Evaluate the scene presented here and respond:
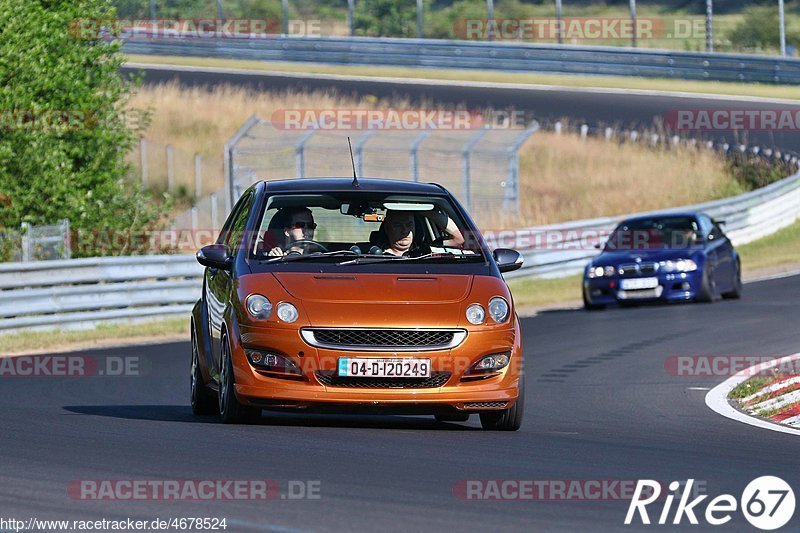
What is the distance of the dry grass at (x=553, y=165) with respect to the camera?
34.8 m

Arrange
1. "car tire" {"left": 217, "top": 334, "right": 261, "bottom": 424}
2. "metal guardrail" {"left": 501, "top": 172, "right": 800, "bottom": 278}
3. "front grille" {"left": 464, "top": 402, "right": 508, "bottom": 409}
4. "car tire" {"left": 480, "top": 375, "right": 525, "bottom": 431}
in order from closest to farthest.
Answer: "front grille" {"left": 464, "top": 402, "right": 508, "bottom": 409}
"car tire" {"left": 217, "top": 334, "right": 261, "bottom": 424}
"car tire" {"left": 480, "top": 375, "right": 525, "bottom": 431}
"metal guardrail" {"left": 501, "top": 172, "right": 800, "bottom": 278}

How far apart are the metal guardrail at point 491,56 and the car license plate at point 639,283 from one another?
24562mm

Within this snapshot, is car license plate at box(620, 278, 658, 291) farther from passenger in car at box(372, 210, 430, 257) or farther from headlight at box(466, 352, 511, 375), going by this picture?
headlight at box(466, 352, 511, 375)

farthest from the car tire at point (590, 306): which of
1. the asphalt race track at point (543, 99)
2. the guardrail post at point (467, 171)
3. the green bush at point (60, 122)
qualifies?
the asphalt race track at point (543, 99)

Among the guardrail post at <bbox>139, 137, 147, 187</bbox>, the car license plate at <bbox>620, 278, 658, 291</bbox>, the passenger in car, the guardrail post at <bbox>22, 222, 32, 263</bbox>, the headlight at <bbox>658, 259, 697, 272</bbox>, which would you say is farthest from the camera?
the guardrail post at <bbox>139, 137, 147, 187</bbox>

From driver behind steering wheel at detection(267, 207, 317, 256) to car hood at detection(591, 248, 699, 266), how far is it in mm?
12152

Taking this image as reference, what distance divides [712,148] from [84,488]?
109 ft

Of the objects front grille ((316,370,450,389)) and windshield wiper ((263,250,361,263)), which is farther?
windshield wiper ((263,250,361,263))

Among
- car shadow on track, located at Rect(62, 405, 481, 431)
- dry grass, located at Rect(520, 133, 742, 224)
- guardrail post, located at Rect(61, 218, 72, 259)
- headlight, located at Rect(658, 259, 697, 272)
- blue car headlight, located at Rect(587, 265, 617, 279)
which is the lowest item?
dry grass, located at Rect(520, 133, 742, 224)

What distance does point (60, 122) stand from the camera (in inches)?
942

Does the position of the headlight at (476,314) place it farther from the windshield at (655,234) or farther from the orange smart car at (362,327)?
the windshield at (655,234)

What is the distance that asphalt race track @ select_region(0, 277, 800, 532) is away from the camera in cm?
676

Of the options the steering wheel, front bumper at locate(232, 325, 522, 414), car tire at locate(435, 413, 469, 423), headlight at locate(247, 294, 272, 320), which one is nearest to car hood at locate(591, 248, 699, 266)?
car tire at locate(435, 413, 469, 423)

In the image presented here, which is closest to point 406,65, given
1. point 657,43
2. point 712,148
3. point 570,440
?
point 712,148
